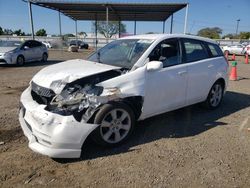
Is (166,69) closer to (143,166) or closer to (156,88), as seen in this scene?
(156,88)

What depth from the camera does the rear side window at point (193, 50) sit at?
485 cm

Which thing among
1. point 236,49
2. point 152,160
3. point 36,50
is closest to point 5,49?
point 36,50

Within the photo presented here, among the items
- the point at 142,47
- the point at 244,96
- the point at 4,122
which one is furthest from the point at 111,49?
the point at 244,96

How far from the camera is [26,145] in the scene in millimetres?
3816

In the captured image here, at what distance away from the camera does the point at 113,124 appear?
368 centimetres

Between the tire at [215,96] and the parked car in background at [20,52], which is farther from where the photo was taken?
the parked car in background at [20,52]

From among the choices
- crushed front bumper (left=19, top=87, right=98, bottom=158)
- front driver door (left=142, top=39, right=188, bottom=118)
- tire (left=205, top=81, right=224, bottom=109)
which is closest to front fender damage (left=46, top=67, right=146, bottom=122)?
crushed front bumper (left=19, top=87, right=98, bottom=158)

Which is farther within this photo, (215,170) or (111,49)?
(111,49)

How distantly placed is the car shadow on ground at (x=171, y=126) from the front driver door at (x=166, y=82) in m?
0.37

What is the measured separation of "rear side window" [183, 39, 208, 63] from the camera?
4854 millimetres

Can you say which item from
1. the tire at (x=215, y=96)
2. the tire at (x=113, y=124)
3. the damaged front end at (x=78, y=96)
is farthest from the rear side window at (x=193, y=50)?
the damaged front end at (x=78, y=96)

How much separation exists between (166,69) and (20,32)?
89.2 metres

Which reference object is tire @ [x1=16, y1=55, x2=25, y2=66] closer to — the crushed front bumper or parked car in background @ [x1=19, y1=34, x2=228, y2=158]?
parked car in background @ [x1=19, y1=34, x2=228, y2=158]

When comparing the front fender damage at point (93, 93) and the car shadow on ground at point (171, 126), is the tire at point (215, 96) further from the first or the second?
the front fender damage at point (93, 93)
